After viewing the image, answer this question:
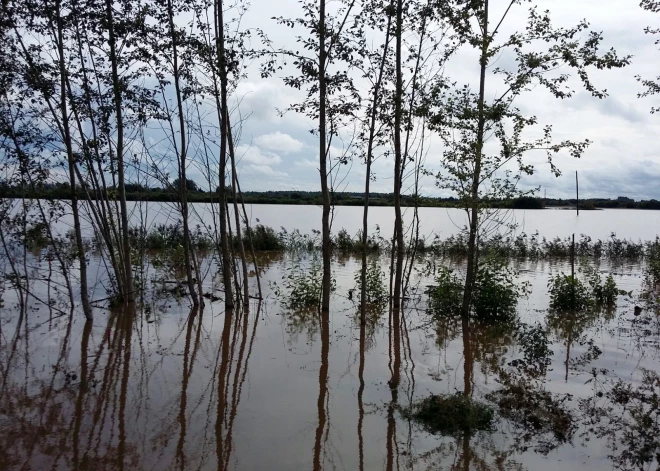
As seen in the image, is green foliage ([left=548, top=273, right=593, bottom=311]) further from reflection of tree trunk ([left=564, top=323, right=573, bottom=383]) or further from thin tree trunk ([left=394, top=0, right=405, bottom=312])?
thin tree trunk ([left=394, top=0, right=405, bottom=312])

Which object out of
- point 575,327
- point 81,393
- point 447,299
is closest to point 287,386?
point 81,393

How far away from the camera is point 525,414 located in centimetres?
615

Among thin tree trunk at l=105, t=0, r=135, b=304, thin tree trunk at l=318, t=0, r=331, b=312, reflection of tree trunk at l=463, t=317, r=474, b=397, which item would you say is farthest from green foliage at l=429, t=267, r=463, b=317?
thin tree trunk at l=105, t=0, r=135, b=304

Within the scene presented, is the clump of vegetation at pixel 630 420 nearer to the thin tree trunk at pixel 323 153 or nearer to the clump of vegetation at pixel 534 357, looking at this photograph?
the clump of vegetation at pixel 534 357

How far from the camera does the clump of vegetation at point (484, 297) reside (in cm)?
1103

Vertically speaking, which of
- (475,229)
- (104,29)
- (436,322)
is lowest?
(436,322)

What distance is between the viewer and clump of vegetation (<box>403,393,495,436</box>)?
5.74 m

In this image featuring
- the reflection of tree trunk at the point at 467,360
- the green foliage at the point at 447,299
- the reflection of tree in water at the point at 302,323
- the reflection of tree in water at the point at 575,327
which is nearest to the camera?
the reflection of tree trunk at the point at 467,360

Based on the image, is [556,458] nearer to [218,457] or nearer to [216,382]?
[218,457]

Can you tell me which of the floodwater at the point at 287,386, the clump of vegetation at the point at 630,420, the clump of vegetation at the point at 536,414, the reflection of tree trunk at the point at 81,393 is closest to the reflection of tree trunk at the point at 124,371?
the floodwater at the point at 287,386

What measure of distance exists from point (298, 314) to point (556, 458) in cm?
725

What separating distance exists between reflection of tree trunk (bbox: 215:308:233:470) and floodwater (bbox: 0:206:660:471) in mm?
24

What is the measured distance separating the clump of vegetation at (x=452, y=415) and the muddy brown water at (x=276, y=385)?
0.12 meters

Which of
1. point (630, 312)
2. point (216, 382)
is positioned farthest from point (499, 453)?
point (630, 312)
